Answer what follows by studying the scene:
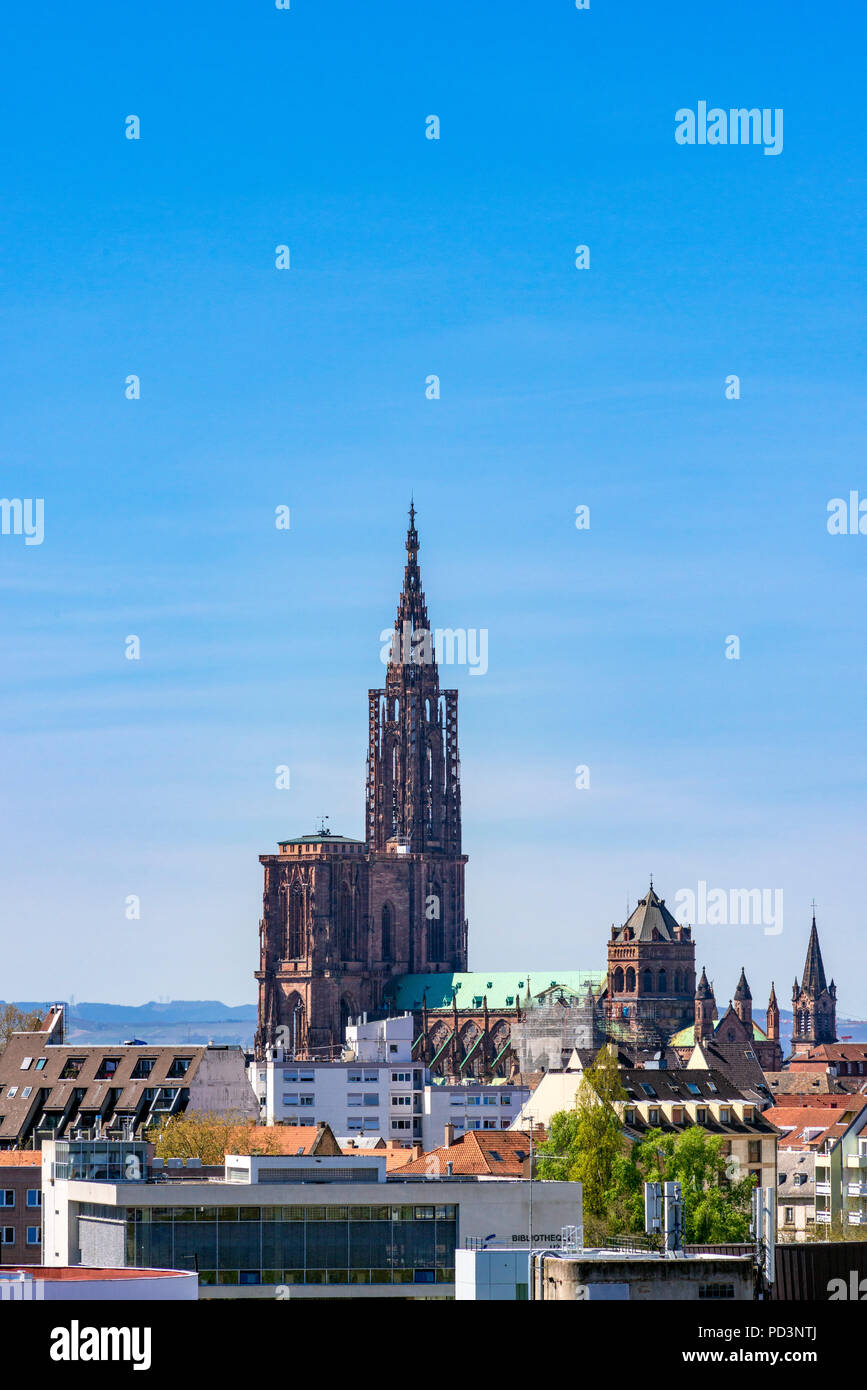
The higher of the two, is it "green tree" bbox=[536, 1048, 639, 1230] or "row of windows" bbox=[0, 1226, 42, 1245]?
"green tree" bbox=[536, 1048, 639, 1230]

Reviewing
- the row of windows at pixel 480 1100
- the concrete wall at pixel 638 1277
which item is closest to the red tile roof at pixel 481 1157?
the row of windows at pixel 480 1100

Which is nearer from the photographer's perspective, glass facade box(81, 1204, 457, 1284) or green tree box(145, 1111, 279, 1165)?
glass facade box(81, 1204, 457, 1284)

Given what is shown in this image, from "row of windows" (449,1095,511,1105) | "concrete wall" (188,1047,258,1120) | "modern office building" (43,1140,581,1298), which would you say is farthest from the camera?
"row of windows" (449,1095,511,1105)

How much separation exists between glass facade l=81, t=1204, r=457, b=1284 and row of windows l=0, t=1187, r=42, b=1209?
28418mm

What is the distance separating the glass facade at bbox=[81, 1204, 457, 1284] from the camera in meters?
67.6

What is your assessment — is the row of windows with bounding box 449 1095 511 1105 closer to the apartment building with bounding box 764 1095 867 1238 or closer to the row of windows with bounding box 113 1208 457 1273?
the apartment building with bounding box 764 1095 867 1238

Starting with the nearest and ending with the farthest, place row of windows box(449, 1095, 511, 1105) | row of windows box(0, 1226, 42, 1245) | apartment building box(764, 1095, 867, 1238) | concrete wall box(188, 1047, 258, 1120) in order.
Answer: row of windows box(0, 1226, 42, 1245)
apartment building box(764, 1095, 867, 1238)
concrete wall box(188, 1047, 258, 1120)
row of windows box(449, 1095, 511, 1105)

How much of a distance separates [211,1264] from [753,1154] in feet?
195

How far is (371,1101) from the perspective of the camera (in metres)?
144

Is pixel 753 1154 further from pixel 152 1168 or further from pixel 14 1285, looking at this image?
pixel 14 1285

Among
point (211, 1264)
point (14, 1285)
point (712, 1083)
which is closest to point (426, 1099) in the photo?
point (712, 1083)

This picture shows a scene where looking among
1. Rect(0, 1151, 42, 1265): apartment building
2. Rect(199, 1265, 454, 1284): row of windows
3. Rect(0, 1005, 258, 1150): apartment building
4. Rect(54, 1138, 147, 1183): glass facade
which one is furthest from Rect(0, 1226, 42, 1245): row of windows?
Rect(199, 1265, 454, 1284): row of windows

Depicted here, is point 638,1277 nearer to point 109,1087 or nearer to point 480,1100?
point 109,1087

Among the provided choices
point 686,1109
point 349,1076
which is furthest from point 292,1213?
point 349,1076
